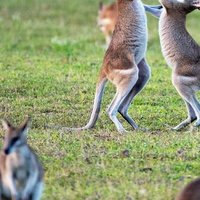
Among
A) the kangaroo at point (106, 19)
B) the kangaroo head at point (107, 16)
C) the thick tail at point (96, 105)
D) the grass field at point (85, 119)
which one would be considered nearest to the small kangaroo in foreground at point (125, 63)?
the thick tail at point (96, 105)

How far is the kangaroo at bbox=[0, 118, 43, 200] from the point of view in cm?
600

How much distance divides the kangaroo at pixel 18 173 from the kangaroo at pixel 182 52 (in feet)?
11.3

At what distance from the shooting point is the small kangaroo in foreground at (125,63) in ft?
30.4

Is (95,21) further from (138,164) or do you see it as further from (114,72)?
(138,164)

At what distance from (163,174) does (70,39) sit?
10017 mm

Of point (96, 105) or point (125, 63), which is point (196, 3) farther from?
point (96, 105)

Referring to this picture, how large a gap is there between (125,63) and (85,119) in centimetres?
87

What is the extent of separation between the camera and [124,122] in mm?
9906

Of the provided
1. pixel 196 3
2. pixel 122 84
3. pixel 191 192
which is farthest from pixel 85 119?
pixel 191 192

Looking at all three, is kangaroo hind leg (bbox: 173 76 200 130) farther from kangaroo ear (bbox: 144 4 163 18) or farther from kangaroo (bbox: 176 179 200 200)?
kangaroo (bbox: 176 179 200 200)

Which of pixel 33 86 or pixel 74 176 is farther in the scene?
pixel 33 86

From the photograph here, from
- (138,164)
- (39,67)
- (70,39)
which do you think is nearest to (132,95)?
(138,164)

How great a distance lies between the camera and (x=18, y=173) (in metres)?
6.05

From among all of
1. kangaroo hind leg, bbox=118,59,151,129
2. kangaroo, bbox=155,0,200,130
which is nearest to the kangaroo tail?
kangaroo hind leg, bbox=118,59,151,129
